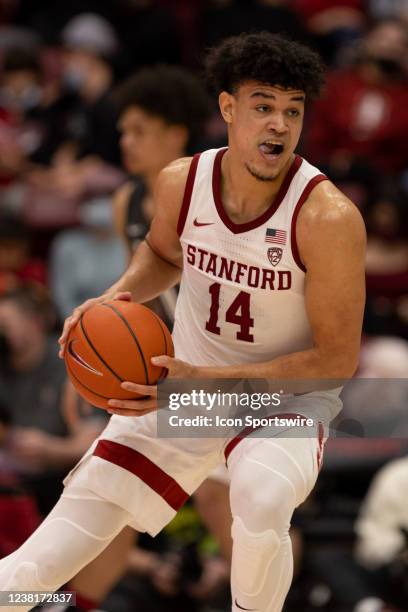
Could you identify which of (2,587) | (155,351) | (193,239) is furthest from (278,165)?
(2,587)

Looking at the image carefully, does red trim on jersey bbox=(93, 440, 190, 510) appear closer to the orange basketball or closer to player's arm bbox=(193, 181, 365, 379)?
the orange basketball

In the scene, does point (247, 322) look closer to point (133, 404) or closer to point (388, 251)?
point (133, 404)

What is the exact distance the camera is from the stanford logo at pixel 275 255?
4613mm

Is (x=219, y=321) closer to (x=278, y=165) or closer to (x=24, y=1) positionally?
(x=278, y=165)

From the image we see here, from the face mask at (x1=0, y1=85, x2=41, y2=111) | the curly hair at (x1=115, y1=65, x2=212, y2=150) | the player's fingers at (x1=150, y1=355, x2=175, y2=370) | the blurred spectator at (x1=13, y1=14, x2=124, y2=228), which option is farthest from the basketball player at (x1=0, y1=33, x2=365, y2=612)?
the face mask at (x1=0, y1=85, x2=41, y2=111)

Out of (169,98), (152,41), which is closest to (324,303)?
(169,98)

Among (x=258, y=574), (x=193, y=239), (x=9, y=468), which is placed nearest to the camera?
(x=258, y=574)

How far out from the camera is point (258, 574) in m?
4.40

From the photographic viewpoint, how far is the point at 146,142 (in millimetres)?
6766

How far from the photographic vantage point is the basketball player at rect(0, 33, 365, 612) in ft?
14.6

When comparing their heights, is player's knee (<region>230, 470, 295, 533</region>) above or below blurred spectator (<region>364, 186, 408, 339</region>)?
above

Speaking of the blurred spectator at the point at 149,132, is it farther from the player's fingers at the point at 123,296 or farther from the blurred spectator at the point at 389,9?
the blurred spectator at the point at 389,9

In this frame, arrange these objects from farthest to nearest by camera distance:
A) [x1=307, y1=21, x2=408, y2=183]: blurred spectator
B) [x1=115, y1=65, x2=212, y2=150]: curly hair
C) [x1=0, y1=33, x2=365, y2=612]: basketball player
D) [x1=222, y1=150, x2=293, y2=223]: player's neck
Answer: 1. [x1=307, y1=21, x2=408, y2=183]: blurred spectator
2. [x1=115, y1=65, x2=212, y2=150]: curly hair
3. [x1=222, y1=150, x2=293, y2=223]: player's neck
4. [x1=0, y1=33, x2=365, y2=612]: basketball player

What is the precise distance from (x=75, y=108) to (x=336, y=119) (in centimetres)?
229
